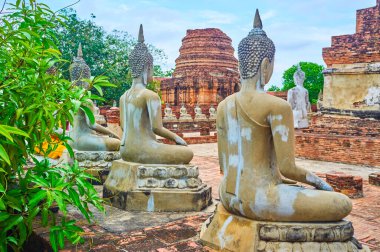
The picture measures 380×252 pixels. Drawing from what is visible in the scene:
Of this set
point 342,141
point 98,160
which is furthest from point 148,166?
point 342,141

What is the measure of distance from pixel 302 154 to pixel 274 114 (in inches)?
312

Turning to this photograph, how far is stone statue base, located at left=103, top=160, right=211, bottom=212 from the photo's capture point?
410cm

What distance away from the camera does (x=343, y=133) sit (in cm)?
1000

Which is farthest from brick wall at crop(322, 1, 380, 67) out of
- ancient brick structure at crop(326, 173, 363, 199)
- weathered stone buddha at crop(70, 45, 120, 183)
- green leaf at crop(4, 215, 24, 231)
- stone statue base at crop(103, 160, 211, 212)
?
green leaf at crop(4, 215, 24, 231)

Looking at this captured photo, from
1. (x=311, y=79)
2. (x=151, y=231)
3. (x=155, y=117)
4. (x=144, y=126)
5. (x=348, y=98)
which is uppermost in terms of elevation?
(x=311, y=79)

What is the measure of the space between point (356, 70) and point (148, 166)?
873cm

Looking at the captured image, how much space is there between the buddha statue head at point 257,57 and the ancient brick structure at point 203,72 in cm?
2167

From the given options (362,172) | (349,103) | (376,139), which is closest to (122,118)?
(362,172)

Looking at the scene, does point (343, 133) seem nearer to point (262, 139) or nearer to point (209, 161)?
point (209, 161)

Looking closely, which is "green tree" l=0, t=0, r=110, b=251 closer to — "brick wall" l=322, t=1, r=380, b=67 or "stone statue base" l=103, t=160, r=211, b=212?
"stone statue base" l=103, t=160, r=211, b=212

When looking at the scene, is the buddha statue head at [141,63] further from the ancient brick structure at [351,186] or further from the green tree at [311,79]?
the green tree at [311,79]

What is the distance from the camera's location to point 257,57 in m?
2.68

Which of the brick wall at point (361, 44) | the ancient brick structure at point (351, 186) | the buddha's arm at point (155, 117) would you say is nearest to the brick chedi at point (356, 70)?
the brick wall at point (361, 44)

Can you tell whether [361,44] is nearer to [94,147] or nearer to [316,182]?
[94,147]
